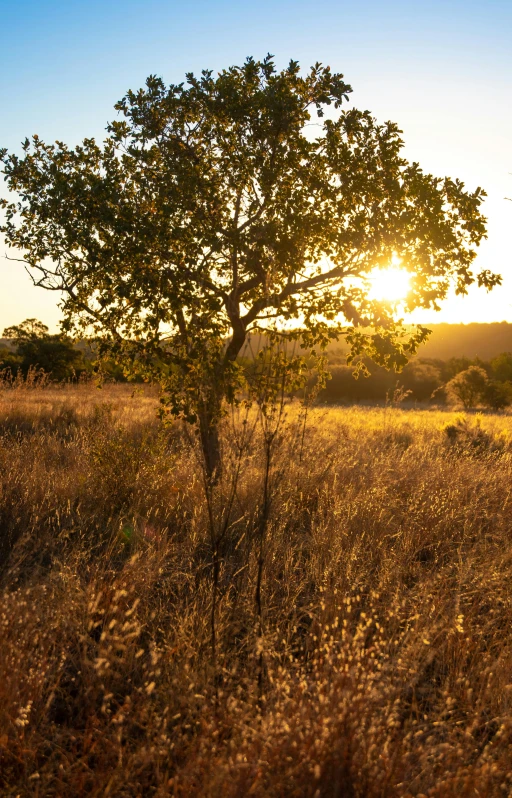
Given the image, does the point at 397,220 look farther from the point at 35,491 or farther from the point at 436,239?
the point at 35,491

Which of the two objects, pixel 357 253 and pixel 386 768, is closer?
pixel 386 768

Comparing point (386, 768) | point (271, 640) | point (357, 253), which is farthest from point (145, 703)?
point (357, 253)

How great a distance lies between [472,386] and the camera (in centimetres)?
4156

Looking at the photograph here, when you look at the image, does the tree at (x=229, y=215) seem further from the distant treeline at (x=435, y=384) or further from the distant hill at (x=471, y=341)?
the distant hill at (x=471, y=341)

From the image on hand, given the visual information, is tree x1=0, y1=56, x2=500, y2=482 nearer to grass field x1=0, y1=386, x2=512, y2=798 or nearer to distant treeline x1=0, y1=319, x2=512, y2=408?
grass field x1=0, y1=386, x2=512, y2=798

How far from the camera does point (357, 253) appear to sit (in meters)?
5.38

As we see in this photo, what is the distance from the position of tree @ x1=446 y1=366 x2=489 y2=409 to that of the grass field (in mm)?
37151

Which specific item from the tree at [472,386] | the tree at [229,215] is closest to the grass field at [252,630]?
the tree at [229,215]

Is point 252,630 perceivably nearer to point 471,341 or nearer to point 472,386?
point 472,386

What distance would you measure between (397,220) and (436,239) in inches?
15.5

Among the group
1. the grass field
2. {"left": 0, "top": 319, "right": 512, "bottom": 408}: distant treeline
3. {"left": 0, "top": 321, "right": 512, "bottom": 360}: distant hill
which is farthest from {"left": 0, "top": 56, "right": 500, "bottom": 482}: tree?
{"left": 0, "top": 321, "right": 512, "bottom": 360}: distant hill

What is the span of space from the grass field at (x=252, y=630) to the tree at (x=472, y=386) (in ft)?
122

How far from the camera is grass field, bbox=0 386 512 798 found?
197cm

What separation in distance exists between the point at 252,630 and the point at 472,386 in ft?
137
